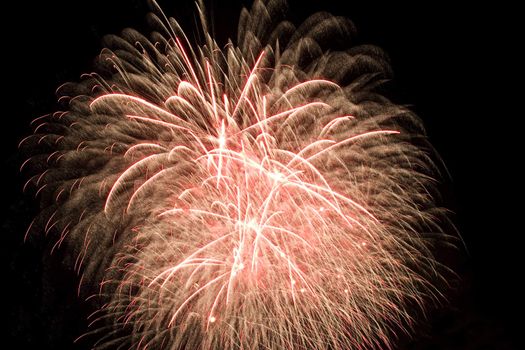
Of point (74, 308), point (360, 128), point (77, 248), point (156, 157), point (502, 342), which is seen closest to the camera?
point (156, 157)

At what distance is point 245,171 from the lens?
18.0ft

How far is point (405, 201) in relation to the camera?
6461 millimetres

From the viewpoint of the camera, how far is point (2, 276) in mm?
11203

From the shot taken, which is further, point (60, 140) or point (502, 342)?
point (502, 342)

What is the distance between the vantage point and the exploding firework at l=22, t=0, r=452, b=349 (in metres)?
5.45

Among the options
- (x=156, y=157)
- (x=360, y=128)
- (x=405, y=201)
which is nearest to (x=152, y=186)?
(x=156, y=157)

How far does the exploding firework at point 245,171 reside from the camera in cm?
545

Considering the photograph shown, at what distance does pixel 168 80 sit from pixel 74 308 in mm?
7431

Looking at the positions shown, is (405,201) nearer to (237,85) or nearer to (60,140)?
(237,85)

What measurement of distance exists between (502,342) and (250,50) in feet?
27.8

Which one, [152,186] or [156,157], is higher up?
[156,157]

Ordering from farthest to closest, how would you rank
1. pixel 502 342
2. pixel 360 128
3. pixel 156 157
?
pixel 502 342 → pixel 360 128 → pixel 156 157

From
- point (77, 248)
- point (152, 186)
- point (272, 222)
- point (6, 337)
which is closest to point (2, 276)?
point (6, 337)

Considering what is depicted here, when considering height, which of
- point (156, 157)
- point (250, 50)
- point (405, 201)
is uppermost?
point (250, 50)
